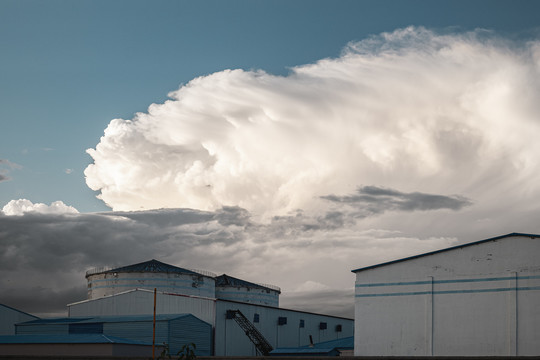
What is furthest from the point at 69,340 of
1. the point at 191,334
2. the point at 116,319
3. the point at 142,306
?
the point at 142,306

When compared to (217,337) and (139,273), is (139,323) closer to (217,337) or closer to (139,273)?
(217,337)

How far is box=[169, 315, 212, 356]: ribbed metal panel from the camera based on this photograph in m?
49.5

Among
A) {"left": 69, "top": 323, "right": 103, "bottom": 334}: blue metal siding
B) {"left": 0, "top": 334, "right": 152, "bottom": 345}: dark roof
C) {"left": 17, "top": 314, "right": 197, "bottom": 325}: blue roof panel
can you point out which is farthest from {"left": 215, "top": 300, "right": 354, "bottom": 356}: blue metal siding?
{"left": 0, "top": 334, "right": 152, "bottom": 345}: dark roof

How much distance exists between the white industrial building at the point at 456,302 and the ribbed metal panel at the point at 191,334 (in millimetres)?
14398

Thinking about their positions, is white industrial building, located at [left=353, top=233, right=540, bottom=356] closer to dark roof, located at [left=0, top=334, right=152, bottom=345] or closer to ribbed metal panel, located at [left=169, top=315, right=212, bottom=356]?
ribbed metal panel, located at [left=169, top=315, right=212, bottom=356]

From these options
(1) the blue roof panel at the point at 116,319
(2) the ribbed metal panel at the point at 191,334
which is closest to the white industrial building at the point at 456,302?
(2) the ribbed metal panel at the point at 191,334

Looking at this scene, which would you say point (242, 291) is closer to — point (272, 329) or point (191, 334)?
point (272, 329)

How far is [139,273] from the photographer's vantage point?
63.5 metres

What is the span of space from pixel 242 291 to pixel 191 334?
23717 millimetres

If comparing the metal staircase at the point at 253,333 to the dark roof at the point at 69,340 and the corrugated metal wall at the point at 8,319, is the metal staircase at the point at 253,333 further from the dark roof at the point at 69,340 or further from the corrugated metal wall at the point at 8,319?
the corrugated metal wall at the point at 8,319

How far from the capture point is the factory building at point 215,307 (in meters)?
54.8

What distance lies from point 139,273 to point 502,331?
1439 inches

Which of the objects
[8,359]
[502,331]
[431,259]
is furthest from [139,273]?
[502,331]

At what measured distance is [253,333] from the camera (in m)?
57.0
